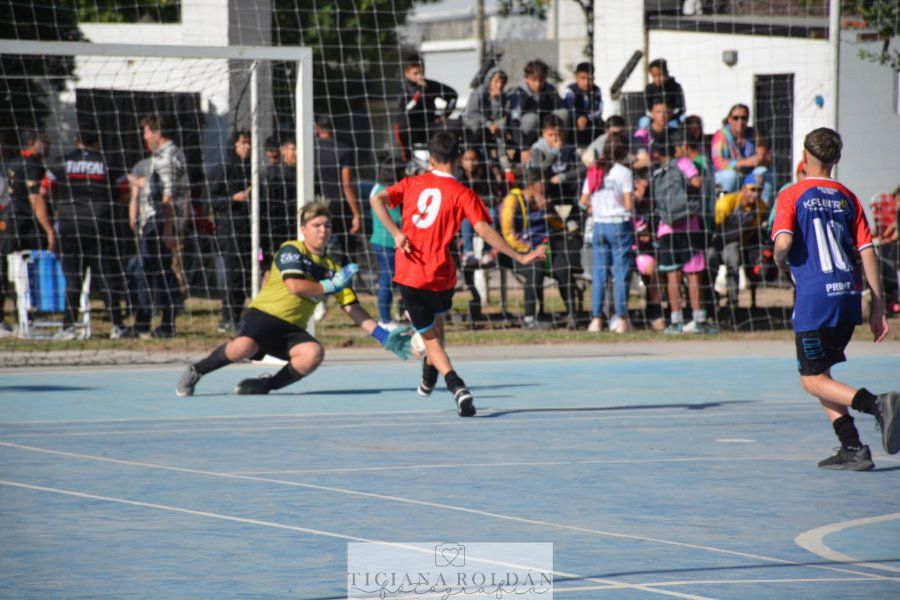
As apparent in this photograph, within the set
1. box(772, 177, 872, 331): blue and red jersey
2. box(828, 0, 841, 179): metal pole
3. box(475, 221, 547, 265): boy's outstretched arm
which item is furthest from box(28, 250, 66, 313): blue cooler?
box(772, 177, 872, 331): blue and red jersey

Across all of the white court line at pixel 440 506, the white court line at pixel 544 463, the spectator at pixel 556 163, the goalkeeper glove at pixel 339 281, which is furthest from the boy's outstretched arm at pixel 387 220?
the spectator at pixel 556 163

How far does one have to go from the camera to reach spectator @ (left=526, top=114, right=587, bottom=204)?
51.7 ft

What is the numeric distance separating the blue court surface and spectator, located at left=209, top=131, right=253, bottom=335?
3959 millimetres

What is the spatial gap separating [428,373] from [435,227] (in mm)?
1117

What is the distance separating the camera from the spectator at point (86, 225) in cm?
1479

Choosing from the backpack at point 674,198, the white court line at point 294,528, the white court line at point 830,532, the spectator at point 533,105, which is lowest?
the white court line at point 830,532

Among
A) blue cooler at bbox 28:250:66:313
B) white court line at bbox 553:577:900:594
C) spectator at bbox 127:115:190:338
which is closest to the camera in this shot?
white court line at bbox 553:577:900:594

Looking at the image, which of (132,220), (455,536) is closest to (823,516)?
(455,536)

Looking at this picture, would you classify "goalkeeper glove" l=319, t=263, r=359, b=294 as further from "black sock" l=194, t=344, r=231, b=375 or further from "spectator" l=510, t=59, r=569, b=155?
"spectator" l=510, t=59, r=569, b=155

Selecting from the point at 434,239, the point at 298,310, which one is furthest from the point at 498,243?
the point at 298,310

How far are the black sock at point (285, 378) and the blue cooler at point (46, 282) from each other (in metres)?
5.53

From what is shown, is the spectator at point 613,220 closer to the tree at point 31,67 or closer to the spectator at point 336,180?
the spectator at point 336,180

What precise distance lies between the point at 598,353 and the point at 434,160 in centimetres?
464

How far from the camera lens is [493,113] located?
16.9 m
